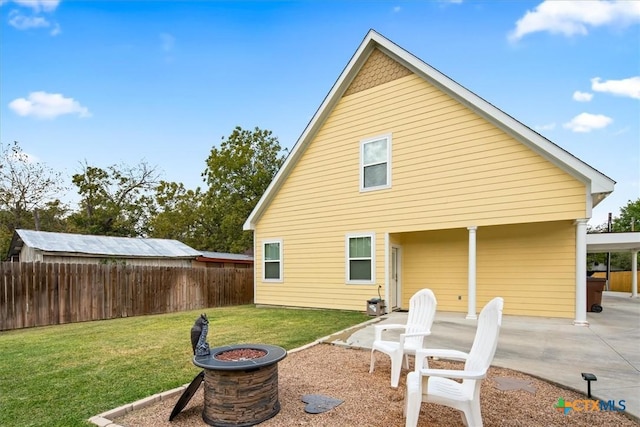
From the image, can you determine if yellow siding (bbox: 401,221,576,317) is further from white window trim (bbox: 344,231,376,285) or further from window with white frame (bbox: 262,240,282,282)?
window with white frame (bbox: 262,240,282,282)

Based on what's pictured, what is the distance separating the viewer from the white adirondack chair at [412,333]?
4.25 meters

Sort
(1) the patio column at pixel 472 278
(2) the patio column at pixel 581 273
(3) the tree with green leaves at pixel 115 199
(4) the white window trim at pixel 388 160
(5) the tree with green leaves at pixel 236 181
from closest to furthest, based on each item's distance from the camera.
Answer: (2) the patio column at pixel 581 273, (1) the patio column at pixel 472 278, (4) the white window trim at pixel 388 160, (5) the tree with green leaves at pixel 236 181, (3) the tree with green leaves at pixel 115 199

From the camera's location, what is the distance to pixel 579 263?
749cm

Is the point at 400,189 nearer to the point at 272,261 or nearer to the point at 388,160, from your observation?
the point at 388,160

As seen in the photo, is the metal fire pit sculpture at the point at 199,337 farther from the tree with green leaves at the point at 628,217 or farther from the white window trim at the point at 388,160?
the tree with green leaves at the point at 628,217

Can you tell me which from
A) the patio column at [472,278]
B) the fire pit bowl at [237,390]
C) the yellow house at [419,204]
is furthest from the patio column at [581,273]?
the fire pit bowl at [237,390]

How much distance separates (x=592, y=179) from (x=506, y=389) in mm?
5394

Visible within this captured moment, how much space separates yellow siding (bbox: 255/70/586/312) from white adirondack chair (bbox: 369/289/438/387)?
4.46 metres

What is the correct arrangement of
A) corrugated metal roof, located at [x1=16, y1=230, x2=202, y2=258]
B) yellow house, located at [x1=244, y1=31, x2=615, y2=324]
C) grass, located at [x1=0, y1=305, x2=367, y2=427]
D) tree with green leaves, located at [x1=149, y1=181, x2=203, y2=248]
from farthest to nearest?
tree with green leaves, located at [x1=149, y1=181, x2=203, y2=248], corrugated metal roof, located at [x1=16, y1=230, x2=202, y2=258], yellow house, located at [x1=244, y1=31, x2=615, y2=324], grass, located at [x1=0, y1=305, x2=367, y2=427]

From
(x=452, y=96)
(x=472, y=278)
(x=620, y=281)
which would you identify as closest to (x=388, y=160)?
(x=452, y=96)

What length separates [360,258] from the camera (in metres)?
10.3

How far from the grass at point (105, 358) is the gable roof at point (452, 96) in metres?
5.15

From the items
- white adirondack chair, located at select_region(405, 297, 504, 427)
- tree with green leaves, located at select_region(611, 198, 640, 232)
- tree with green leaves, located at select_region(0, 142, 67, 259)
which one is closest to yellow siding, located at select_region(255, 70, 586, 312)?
white adirondack chair, located at select_region(405, 297, 504, 427)

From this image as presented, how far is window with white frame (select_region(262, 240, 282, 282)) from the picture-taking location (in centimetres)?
1206
